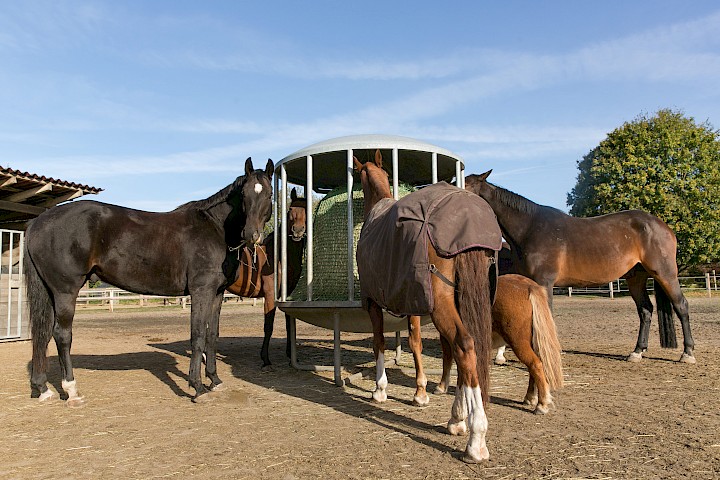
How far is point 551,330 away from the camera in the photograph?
424 cm

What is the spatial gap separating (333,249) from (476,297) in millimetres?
3003

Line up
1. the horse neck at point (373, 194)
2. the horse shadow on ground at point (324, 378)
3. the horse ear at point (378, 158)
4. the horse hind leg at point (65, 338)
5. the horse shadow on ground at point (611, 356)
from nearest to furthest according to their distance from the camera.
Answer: the horse shadow on ground at point (324, 378), the horse hind leg at point (65, 338), the horse neck at point (373, 194), the horse ear at point (378, 158), the horse shadow on ground at point (611, 356)

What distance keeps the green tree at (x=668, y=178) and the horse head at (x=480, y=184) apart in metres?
25.3

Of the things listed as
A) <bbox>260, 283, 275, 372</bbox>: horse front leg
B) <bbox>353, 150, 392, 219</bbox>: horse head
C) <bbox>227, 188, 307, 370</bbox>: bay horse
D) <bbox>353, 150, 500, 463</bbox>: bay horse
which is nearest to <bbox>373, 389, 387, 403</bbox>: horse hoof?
<bbox>353, 150, 500, 463</bbox>: bay horse

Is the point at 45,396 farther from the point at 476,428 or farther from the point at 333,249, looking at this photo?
the point at 476,428

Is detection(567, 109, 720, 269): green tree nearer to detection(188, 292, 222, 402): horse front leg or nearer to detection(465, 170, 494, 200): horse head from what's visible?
detection(465, 170, 494, 200): horse head

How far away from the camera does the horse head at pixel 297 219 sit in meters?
7.23

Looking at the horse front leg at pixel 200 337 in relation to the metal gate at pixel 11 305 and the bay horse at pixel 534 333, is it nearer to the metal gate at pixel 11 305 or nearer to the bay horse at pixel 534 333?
the bay horse at pixel 534 333

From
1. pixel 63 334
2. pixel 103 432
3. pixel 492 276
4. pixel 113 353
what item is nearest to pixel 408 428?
pixel 492 276

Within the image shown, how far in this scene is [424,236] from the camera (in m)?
3.50

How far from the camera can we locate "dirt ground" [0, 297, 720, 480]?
3027mm

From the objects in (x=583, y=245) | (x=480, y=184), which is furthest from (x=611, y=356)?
(x=480, y=184)

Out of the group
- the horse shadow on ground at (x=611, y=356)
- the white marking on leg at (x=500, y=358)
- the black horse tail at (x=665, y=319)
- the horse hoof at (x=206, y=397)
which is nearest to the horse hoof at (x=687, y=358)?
the horse shadow on ground at (x=611, y=356)

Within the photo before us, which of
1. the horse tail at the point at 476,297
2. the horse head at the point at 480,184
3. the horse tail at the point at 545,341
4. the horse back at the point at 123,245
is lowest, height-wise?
the horse tail at the point at 545,341
